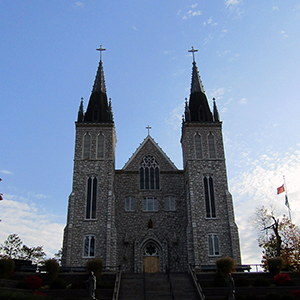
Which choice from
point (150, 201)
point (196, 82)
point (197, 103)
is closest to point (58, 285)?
point (150, 201)

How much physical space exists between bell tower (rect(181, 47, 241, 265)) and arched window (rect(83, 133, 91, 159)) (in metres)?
9.55

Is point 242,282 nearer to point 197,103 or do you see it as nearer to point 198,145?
point 198,145

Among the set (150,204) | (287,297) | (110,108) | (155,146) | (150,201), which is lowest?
(287,297)

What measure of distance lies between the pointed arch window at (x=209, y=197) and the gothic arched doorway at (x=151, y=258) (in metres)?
5.83

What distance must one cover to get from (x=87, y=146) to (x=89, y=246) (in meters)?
9.76

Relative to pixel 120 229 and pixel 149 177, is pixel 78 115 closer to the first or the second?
pixel 149 177

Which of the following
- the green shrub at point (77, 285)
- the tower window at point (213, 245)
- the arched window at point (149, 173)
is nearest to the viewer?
the green shrub at point (77, 285)

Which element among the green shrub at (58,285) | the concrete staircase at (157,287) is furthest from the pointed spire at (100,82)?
the green shrub at (58,285)

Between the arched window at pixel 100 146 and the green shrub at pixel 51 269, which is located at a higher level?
the arched window at pixel 100 146

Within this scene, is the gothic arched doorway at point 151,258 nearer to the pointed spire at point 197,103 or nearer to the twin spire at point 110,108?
the twin spire at point 110,108

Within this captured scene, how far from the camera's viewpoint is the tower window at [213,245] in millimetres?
32594

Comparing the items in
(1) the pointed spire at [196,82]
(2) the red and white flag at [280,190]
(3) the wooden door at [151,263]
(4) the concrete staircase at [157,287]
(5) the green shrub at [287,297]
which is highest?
(1) the pointed spire at [196,82]

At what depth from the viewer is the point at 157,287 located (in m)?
24.3

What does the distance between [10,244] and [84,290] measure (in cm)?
2437
